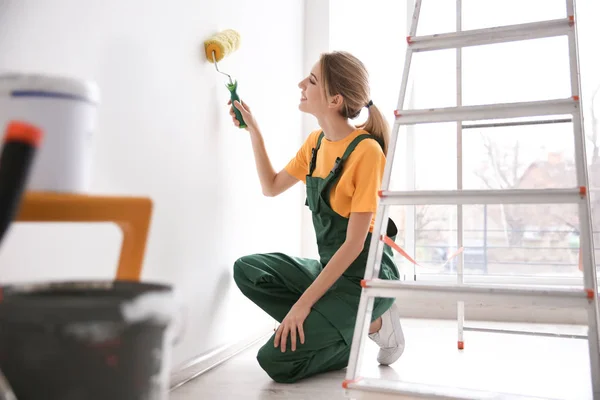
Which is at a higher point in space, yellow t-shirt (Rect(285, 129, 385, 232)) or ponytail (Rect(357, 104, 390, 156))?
ponytail (Rect(357, 104, 390, 156))

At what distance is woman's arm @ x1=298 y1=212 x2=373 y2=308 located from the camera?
1.95 metres

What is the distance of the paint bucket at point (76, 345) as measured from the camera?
720mm

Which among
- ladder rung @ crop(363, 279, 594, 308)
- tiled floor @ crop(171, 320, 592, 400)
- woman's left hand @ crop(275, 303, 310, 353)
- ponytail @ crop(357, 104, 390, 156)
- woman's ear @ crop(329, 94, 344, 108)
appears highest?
woman's ear @ crop(329, 94, 344, 108)

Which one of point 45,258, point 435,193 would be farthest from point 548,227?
point 45,258

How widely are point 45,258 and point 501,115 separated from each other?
3.89 feet

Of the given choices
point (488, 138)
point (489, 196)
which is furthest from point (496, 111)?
point (488, 138)

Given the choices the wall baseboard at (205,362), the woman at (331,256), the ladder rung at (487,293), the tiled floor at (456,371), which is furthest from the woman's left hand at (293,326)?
the ladder rung at (487,293)

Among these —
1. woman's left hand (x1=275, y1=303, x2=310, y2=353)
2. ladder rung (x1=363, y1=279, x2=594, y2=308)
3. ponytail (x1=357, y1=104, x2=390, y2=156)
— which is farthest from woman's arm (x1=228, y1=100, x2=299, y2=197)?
ladder rung (x1=363, y1=279, x2=594, y2=308)

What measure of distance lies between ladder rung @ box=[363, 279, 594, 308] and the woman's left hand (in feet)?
1.59

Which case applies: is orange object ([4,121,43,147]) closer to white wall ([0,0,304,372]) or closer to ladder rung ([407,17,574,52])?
white wall ([0,0,304,372])

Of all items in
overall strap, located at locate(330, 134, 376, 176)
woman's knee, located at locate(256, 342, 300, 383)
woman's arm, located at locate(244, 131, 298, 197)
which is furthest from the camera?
woman's arm, located at locate(244, 131, 298, 197)

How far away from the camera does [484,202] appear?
4.92 ft

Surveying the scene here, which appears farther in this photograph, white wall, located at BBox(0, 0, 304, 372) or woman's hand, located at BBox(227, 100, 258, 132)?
woman's hand, located at BBox(227, 100, 258, 132)

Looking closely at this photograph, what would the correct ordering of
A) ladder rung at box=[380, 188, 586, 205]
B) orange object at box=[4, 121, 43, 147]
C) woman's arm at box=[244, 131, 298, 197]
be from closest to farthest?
orange object at box=[4, 121, 43, 147], ladder rung at box=[380, 188, 586, 205], woman's arm at box=[244, 131, 298, 197]
